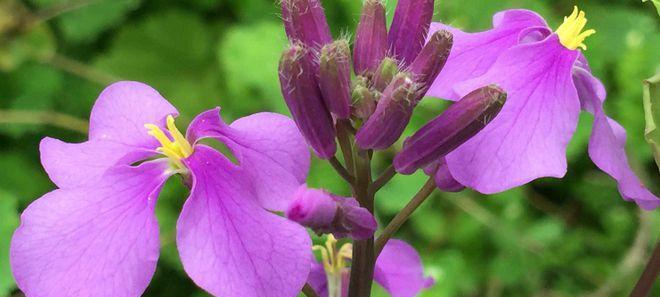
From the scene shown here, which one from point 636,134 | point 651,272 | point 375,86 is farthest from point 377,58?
point 636,134

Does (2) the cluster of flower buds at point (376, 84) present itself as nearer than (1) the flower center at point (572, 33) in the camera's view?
Yes

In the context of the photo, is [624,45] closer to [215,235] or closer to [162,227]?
[162,227]

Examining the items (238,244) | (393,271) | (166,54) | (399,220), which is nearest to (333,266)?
(393,271)

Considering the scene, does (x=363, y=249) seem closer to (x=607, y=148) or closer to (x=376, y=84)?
(x=376, y=84)

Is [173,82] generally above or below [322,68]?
below

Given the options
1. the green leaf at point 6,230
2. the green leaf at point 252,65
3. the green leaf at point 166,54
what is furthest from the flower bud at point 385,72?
the green leaf at point 166,54

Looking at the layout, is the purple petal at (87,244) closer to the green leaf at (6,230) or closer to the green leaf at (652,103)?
the green leaf at (6,230)
